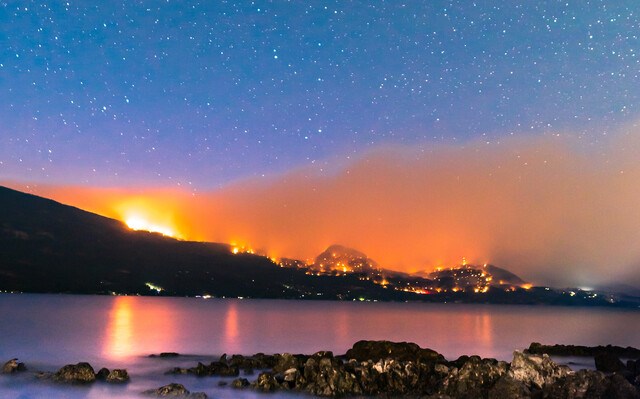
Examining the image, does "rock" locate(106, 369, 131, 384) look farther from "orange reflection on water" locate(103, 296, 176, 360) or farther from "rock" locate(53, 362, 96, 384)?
"orange reflection on water" locate(103, 296, 176, 360)

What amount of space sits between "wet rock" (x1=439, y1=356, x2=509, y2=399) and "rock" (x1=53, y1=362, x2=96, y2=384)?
17.3 meters

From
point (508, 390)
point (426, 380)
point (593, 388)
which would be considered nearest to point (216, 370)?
point (426, 380)

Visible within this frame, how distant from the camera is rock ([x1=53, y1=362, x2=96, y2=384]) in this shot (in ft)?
103

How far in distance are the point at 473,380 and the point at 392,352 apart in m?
11.9

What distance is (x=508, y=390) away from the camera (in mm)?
25859

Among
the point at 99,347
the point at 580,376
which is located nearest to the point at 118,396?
the point at 580,376

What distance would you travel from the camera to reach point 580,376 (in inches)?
1066

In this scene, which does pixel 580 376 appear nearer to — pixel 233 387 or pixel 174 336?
pixel 233 387

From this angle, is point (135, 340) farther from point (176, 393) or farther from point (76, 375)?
point (176, 393)

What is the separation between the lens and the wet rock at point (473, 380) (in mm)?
27516

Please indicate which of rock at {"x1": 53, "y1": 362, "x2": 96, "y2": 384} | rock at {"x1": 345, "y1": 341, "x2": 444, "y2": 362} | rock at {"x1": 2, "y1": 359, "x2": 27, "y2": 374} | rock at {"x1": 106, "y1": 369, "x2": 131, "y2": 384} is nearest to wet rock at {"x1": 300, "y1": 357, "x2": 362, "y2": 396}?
rock at {"x1": 345, "y1": 341, "x2": 444, "y2": 362}

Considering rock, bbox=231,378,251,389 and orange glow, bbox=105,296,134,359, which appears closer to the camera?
rock, bbox=231,378,251,389

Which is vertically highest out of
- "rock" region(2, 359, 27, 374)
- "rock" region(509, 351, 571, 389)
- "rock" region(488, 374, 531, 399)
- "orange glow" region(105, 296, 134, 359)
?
"rock" region(509, 351, 571, 389)

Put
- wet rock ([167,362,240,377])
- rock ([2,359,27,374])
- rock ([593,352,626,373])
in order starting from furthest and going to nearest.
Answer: rock ([593,352,626,373])
wet rock ([167,362,240,377])
rock ([2,359,27,374])
